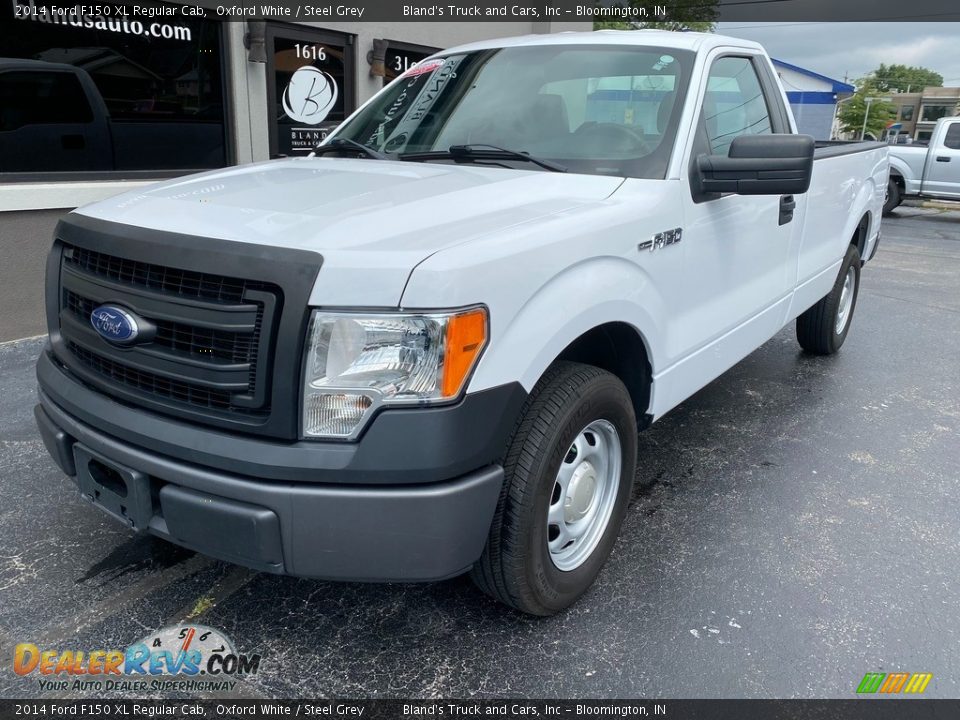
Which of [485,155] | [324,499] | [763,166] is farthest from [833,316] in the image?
[324,499]

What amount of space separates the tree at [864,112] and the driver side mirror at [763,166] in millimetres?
75544

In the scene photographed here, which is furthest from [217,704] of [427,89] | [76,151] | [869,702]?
[76,151]

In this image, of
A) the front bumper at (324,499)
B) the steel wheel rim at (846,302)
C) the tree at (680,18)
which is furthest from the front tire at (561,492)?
the tree at (680,18)

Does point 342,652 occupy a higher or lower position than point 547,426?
lower

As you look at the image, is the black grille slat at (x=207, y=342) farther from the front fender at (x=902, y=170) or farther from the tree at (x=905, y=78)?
the tree at (x=905, y=78)

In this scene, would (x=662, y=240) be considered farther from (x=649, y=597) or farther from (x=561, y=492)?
(x=649, y=597)

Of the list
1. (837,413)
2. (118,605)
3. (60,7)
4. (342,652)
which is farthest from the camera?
(60,7)

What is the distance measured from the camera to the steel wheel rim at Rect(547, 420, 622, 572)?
2508 millimetres

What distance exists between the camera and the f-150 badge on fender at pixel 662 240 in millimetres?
2658

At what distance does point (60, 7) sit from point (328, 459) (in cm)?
550

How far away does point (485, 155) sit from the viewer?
3.05 m

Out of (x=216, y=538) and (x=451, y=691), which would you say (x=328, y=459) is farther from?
(x=451, y=691)

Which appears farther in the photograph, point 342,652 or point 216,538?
point 342,652

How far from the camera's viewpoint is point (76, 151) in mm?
6004
